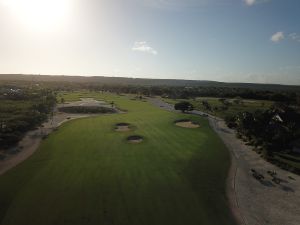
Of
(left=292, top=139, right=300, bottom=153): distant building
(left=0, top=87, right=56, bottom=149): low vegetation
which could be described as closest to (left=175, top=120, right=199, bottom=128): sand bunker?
(left=292, top=139, right=300, bottom=153): distant building

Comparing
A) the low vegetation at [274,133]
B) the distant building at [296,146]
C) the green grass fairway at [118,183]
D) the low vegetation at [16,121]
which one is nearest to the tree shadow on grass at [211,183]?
the green grass fairway at [118,183]

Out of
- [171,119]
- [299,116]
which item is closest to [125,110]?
[171,119]

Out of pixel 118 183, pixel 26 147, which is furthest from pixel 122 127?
pixel 118 183

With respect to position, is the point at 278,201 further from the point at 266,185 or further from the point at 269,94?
the point at 269,94

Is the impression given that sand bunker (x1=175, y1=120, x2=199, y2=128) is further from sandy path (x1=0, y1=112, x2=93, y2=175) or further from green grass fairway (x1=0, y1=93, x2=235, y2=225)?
sandy path (x1=0, y1=112, x2=93, y2=175)

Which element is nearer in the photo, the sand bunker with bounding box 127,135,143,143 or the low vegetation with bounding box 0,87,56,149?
the low vegetation with bounding box 0,87,56,149

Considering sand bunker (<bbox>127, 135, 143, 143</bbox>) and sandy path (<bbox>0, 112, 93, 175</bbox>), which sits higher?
sand bunker (<bbox>127, 135, 143, 143</bbox>)

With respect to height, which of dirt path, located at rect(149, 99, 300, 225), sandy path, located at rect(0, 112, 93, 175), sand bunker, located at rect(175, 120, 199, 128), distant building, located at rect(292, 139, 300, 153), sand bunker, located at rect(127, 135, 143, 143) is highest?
distant building, located at rect(292, 139, 300, 153)
